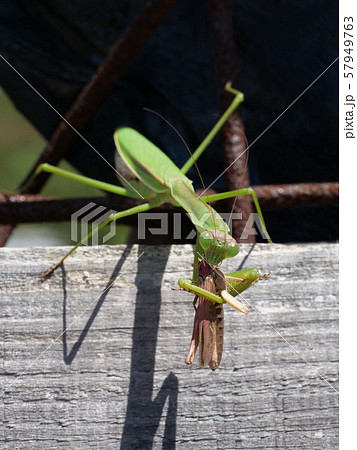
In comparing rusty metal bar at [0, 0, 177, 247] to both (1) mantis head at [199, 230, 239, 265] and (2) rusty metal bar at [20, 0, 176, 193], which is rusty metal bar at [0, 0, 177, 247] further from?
(1) mantis head at [199, 230, 239, 265]

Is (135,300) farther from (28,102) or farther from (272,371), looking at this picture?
(28,102)

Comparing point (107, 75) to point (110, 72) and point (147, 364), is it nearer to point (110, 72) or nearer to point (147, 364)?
point (110, 72)

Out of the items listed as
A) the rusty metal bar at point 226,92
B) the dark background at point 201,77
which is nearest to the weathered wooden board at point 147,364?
the rusty metal bar at point 226,92

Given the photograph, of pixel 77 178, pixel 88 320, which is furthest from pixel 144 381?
pixel 77 178

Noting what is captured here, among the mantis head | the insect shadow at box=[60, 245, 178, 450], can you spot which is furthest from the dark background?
the insect shadow at box=[60, 245, 178, 450]

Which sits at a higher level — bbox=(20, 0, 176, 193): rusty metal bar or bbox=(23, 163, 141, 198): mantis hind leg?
bbox=(20, 0, 176, 193): rusty metal bar

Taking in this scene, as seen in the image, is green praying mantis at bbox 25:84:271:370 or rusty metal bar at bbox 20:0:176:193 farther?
rusty metal bar at bbox 20:0:176:193

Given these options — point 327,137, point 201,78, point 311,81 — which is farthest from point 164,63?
point 327,137
